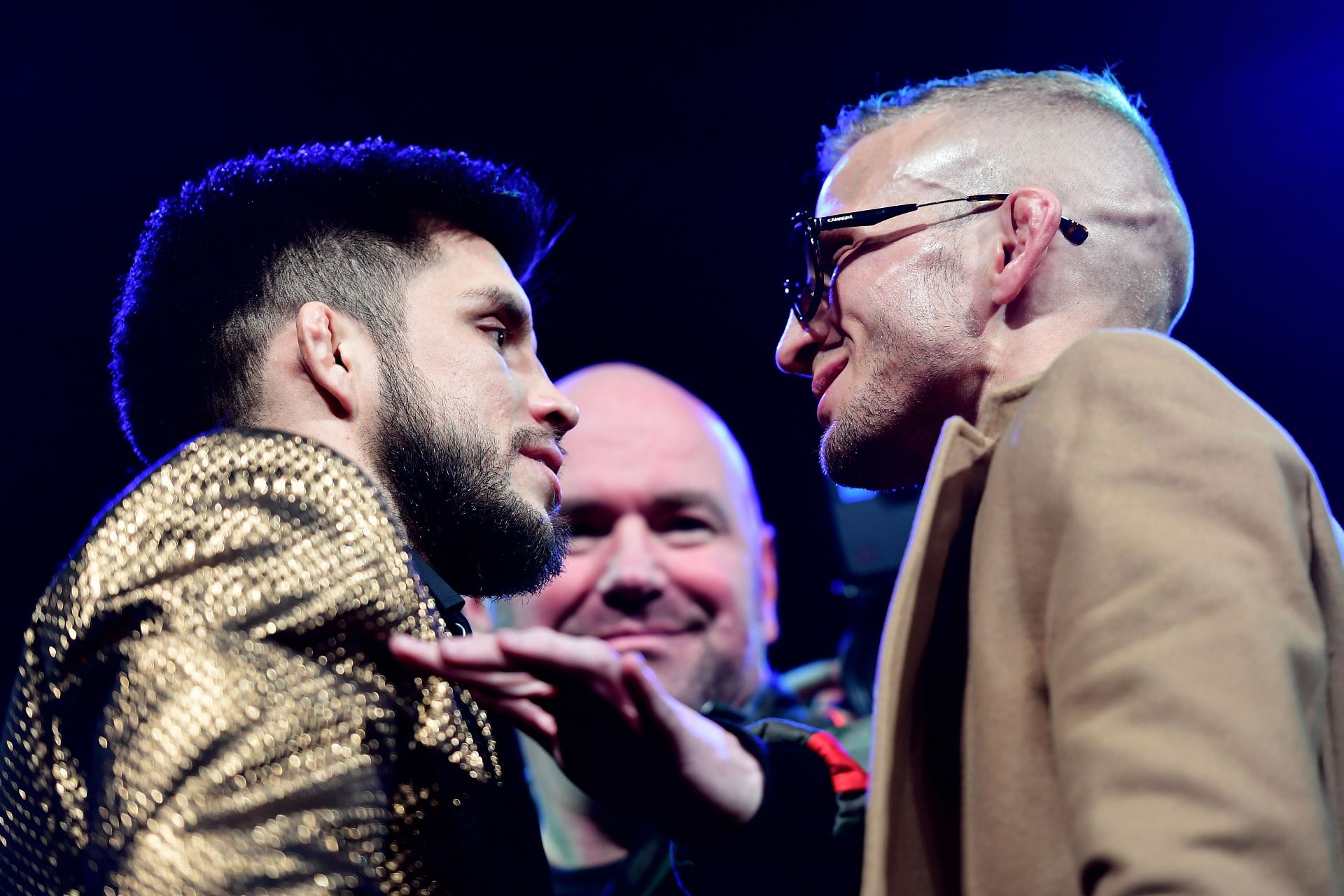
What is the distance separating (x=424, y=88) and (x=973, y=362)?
2.23 metres

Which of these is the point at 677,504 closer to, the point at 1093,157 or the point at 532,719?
the point at 1093,157

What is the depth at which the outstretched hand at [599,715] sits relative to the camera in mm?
1225

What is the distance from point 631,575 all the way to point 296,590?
6.83ft

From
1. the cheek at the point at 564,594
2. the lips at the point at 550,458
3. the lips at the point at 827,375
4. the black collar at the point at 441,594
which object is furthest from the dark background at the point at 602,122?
the black collar at the point at 441,594

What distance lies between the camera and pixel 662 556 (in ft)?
11.4

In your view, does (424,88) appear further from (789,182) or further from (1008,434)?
(1008,434)

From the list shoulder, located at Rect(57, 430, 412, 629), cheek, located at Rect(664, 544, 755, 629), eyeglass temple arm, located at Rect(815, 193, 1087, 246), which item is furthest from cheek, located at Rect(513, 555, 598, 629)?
shoulder, located at Rect(57, 430, 412, 629)

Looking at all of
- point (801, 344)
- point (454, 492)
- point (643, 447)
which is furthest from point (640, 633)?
point (454, 492)

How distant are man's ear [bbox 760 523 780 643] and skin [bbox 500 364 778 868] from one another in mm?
76

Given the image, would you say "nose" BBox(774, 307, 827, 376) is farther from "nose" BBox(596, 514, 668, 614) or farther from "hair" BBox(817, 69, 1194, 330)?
"nose" BBox(596, 514, 668, 614)

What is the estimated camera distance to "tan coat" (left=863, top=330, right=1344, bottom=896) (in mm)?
1042

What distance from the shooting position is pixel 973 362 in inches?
80.9

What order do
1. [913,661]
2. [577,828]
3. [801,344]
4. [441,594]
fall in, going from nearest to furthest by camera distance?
[913,661], [441,594], [801,344], [577,828]

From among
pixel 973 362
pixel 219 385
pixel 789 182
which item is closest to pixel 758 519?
pixel 789 182
